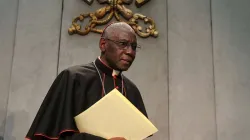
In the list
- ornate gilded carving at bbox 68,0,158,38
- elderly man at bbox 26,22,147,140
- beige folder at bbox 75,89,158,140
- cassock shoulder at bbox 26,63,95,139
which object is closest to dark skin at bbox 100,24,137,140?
elderly man at bbox 26,22,147,140

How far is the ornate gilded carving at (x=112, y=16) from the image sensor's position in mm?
2932

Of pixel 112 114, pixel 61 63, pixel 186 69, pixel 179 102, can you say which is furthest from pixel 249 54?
pixel 112 114

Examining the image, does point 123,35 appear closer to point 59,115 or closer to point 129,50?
point 129,50

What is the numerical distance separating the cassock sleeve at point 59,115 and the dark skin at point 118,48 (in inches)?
7.8

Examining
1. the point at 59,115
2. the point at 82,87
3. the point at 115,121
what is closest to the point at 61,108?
the point at 59,115

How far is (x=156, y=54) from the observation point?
9.58 feet

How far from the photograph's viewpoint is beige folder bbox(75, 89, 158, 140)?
4.78 ft

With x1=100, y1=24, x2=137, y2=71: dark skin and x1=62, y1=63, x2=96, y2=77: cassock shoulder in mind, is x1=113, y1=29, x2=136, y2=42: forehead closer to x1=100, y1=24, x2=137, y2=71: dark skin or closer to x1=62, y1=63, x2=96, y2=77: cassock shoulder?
x1=100, y1=24, x2=137, y2=71: dark skin

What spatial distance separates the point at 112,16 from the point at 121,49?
4.58 feet

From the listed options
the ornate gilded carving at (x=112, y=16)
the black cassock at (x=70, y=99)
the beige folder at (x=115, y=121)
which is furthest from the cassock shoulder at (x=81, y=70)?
the ornate gilded carving at (x=112, y=16)

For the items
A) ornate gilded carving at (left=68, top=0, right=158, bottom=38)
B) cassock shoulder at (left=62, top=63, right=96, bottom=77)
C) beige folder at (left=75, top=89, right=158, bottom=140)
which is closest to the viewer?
beige folder at (left=75, top=89, right=158, bottom=140)

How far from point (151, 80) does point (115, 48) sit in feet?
→ 4.02

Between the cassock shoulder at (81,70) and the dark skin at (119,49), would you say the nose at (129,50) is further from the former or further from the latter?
the cassock shoulder at (81,70)

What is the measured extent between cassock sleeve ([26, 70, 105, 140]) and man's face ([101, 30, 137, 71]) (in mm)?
204
